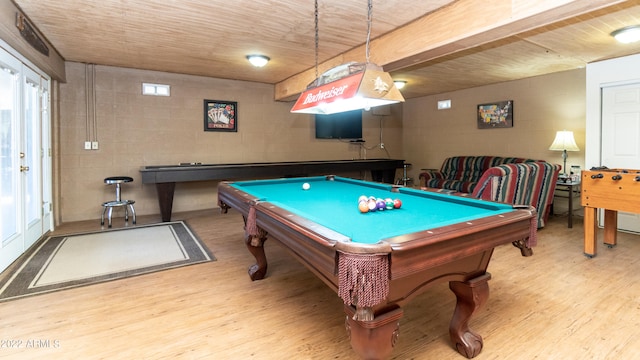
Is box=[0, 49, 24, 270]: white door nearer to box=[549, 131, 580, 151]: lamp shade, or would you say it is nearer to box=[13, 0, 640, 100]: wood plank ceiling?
box=[13, 0, 640, 100]: wood plank ceiling

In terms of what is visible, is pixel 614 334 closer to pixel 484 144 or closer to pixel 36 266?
pixel 36 266

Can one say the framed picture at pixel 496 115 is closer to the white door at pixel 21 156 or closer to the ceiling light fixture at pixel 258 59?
the ceiling light fixture at pixel 258 59

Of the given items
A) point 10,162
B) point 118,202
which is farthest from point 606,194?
point 118,202

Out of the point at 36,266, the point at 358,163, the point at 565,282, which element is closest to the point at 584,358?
the point at 565,282

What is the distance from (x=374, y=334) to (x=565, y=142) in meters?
4.82

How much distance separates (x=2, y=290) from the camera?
2475 mm

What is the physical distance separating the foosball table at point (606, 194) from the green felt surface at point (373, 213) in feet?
6.08

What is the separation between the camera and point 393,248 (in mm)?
1231

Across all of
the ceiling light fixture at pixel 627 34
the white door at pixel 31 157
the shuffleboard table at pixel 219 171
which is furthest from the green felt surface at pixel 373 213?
the ceiling light fixture at pixel 627 34

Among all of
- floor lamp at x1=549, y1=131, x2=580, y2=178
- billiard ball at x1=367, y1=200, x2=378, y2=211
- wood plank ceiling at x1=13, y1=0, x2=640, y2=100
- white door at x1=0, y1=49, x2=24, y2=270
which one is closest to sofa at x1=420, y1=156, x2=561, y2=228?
floor lamp at x1=549, y1=131, x2=580, y2=178

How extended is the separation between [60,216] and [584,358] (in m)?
5.94

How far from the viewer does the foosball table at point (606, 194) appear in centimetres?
283

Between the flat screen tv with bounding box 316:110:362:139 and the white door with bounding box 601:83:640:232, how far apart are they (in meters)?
4.09

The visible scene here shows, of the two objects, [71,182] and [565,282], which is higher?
[71,182]
